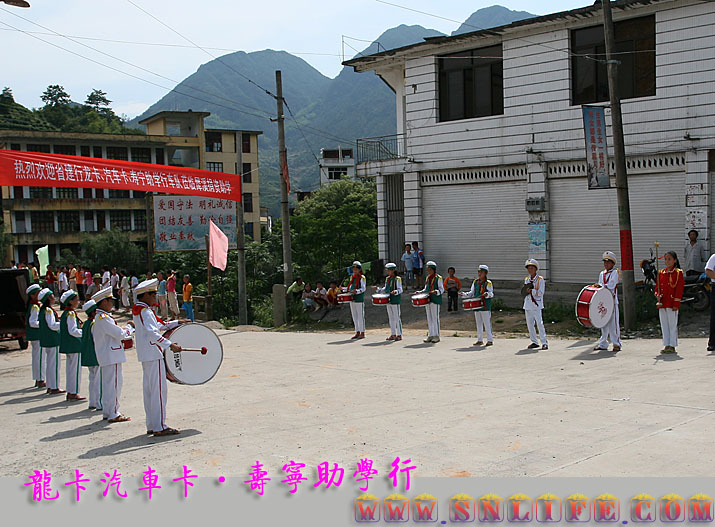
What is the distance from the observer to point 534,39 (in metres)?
23.0

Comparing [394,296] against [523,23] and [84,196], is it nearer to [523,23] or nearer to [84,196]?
[523,23]

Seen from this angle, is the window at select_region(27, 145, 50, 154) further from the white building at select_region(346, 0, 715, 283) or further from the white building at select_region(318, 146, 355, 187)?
the white building at select_region(318, 146, 355, 187)

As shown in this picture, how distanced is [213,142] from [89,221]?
15922 millimetres

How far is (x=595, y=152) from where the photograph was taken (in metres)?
18.2

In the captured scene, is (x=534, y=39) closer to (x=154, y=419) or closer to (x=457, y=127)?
(x=457, y=127)

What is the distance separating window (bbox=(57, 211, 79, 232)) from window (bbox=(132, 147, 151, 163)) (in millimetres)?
6619

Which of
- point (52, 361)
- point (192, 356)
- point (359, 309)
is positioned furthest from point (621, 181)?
point (52, 361)

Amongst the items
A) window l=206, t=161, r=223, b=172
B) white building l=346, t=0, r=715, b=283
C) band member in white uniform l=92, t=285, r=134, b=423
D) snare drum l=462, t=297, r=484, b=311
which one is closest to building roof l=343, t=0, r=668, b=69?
white building l=346, t=0, r=715, b=283

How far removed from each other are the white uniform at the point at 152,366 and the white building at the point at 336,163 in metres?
100

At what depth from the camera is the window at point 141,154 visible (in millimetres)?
61000

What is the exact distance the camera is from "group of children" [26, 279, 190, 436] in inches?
350

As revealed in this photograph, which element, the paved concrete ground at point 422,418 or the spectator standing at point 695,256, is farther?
the spectator standing at point 695,256

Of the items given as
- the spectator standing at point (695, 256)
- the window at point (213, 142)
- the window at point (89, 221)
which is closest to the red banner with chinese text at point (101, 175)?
the spectator standing at point (695, 256)

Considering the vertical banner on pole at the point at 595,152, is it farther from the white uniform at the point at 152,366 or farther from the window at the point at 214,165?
the window at the point at 214,165
